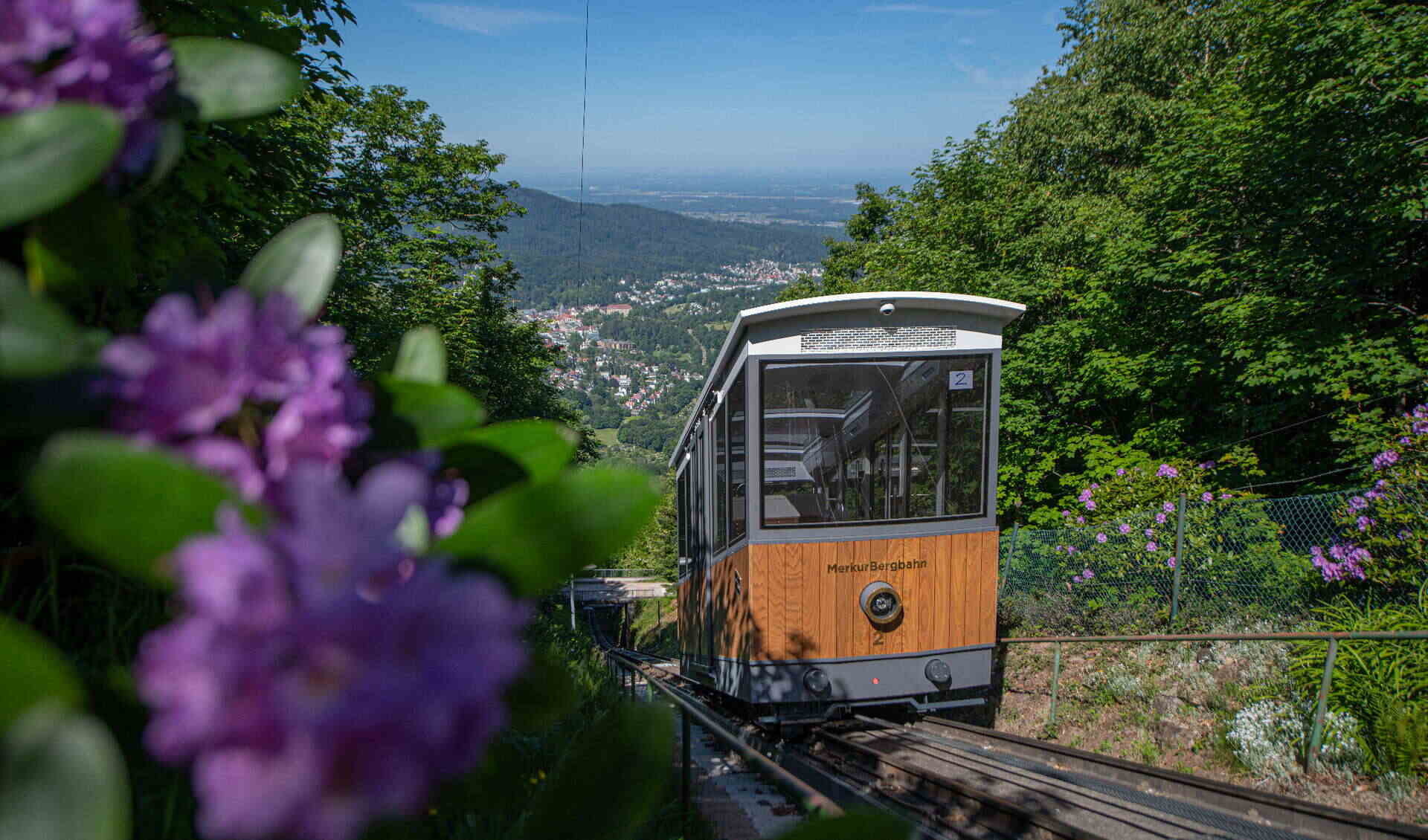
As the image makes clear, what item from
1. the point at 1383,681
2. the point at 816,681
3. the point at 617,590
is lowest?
the point at 617,590

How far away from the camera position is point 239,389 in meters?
0.55

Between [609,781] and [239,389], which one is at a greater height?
[239,389]

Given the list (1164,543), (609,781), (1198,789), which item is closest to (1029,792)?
(1198,789)

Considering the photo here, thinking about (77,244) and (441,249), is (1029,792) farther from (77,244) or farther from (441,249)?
(441,249)

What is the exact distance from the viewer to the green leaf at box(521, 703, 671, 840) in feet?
2.56

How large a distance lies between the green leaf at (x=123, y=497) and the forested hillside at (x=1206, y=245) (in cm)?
1245

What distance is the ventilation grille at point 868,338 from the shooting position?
6.50 meters

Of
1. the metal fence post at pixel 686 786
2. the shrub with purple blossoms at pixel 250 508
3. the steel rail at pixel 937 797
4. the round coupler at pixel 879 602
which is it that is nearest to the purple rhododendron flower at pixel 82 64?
the shrub with purple blossoms at pixel 250 508

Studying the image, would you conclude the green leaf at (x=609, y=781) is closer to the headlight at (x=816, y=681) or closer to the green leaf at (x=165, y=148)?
the green leaf at (x=165, y=148)

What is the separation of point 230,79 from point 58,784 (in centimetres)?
60

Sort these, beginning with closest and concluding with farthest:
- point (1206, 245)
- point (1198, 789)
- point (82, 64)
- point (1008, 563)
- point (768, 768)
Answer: point (82, 64) → point (768, 768) → point (1198, 789) → point (1008, 563) → point (1206, 245)

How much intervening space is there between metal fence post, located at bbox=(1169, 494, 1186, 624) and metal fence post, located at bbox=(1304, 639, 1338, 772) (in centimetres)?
322

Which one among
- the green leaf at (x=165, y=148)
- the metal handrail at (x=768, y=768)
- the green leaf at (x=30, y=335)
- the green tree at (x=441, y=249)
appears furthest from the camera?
the green tree at (x=441, y=249)

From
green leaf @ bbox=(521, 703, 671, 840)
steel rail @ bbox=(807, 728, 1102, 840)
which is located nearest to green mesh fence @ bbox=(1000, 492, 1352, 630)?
steel rail @ bbox=(807, 728, 1102, 840)
